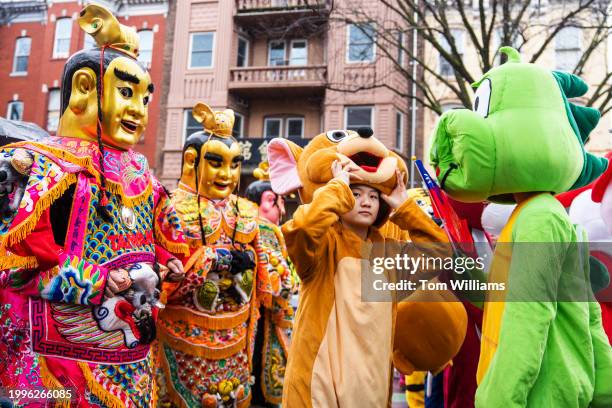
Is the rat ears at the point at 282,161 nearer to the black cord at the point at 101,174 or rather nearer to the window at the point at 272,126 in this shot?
the black cord at the point at 101,174

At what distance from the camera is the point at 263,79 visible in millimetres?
15773

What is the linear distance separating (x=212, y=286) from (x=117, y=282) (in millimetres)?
1314

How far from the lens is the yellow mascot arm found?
89.5 inches

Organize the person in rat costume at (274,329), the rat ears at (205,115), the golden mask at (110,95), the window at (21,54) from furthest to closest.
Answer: the window at (21,54), the person in rat costume at (274,329), the rat ears at (205,115), the golden mask at (110,95)

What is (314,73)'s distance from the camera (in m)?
15.5

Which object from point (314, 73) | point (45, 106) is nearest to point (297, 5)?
point (314, 73)

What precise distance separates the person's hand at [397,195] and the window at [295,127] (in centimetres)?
1380

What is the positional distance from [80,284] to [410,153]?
46.7 ft

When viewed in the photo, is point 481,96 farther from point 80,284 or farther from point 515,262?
point 80,284

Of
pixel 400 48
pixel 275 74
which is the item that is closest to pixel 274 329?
pixel 400 48

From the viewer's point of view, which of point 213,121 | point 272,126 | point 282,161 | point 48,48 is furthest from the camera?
point 48,48

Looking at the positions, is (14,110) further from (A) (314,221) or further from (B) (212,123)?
(A) (314,221)

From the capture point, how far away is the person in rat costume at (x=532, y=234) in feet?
6.10

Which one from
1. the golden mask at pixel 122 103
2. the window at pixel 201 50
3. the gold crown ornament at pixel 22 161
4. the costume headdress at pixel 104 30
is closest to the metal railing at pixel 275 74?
the window at pixel 201 50
